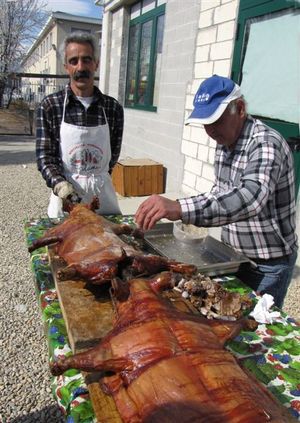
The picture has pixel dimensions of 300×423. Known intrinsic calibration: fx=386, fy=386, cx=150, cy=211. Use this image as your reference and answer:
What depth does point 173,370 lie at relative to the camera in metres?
1.10

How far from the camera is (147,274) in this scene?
177 centimetres

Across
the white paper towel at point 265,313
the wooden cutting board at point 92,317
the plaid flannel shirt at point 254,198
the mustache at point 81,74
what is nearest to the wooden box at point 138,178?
the mustache at point 81,74

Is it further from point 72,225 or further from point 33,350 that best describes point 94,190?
point 33,350

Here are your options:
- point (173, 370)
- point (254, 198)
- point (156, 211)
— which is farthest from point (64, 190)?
point (173, 370)

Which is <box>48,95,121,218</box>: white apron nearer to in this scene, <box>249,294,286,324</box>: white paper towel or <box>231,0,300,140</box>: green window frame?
<box>249,294,286,324</box>: white paper towel

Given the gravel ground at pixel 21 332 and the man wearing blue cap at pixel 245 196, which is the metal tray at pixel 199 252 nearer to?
the man wearing blue cap at pixel 245 196

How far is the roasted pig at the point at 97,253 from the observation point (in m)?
1.67

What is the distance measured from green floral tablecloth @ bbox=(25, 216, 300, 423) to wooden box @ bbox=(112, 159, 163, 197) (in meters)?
5.54

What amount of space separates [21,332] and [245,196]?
109 inches

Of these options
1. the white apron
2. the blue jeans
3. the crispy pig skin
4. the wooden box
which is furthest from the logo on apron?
the wooden box

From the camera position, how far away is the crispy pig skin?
3.28ft

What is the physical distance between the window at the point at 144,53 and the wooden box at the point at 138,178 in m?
1.54

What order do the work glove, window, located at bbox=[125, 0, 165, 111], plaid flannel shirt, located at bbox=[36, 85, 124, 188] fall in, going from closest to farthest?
the work glove → plaid flannel shirt, located at bbox=[36, 85, 124, 188] → window, located at bbox=[125, 0, 165, 111]

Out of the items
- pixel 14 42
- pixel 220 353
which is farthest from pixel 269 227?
pixel 14 42
